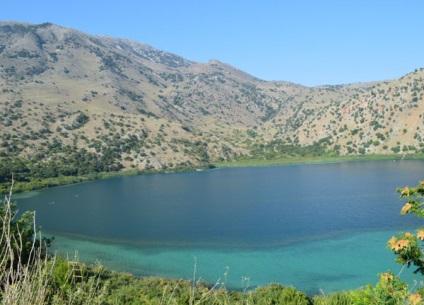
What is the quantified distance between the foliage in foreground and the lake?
231 inches

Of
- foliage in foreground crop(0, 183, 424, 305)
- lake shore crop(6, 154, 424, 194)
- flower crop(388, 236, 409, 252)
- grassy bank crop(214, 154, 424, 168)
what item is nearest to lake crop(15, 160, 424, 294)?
foliage in foreground crop(0, 183, 424, 305)

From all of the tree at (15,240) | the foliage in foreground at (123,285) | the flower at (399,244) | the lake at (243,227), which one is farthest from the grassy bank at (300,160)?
the flower at (399,244)

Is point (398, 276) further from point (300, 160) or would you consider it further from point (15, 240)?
point (300, 160)

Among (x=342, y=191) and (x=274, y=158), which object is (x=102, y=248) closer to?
(x=342, y=191)

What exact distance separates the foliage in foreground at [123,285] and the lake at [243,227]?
587 centimetres

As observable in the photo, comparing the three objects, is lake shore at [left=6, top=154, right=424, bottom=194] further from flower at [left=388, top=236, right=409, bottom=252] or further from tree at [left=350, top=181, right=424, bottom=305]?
flower at [left=388, top=236, right=409, bottom=252]

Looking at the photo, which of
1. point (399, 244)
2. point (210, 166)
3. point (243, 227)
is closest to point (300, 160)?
point (210, 166)

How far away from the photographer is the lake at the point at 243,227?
44.6 m

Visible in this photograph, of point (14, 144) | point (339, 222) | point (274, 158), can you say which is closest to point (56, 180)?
point (14, 144)

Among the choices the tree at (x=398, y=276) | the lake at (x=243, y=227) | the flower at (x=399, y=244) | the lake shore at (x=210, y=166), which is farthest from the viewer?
the lake shore at (x=210, y=166)

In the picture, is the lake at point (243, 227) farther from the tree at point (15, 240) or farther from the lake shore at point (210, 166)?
the tree at point (15, 240)

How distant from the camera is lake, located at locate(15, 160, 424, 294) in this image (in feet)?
146

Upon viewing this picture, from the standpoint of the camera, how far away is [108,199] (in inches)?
3900

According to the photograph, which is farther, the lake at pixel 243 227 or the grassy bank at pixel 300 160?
the grassy bank at pixel 300 160
